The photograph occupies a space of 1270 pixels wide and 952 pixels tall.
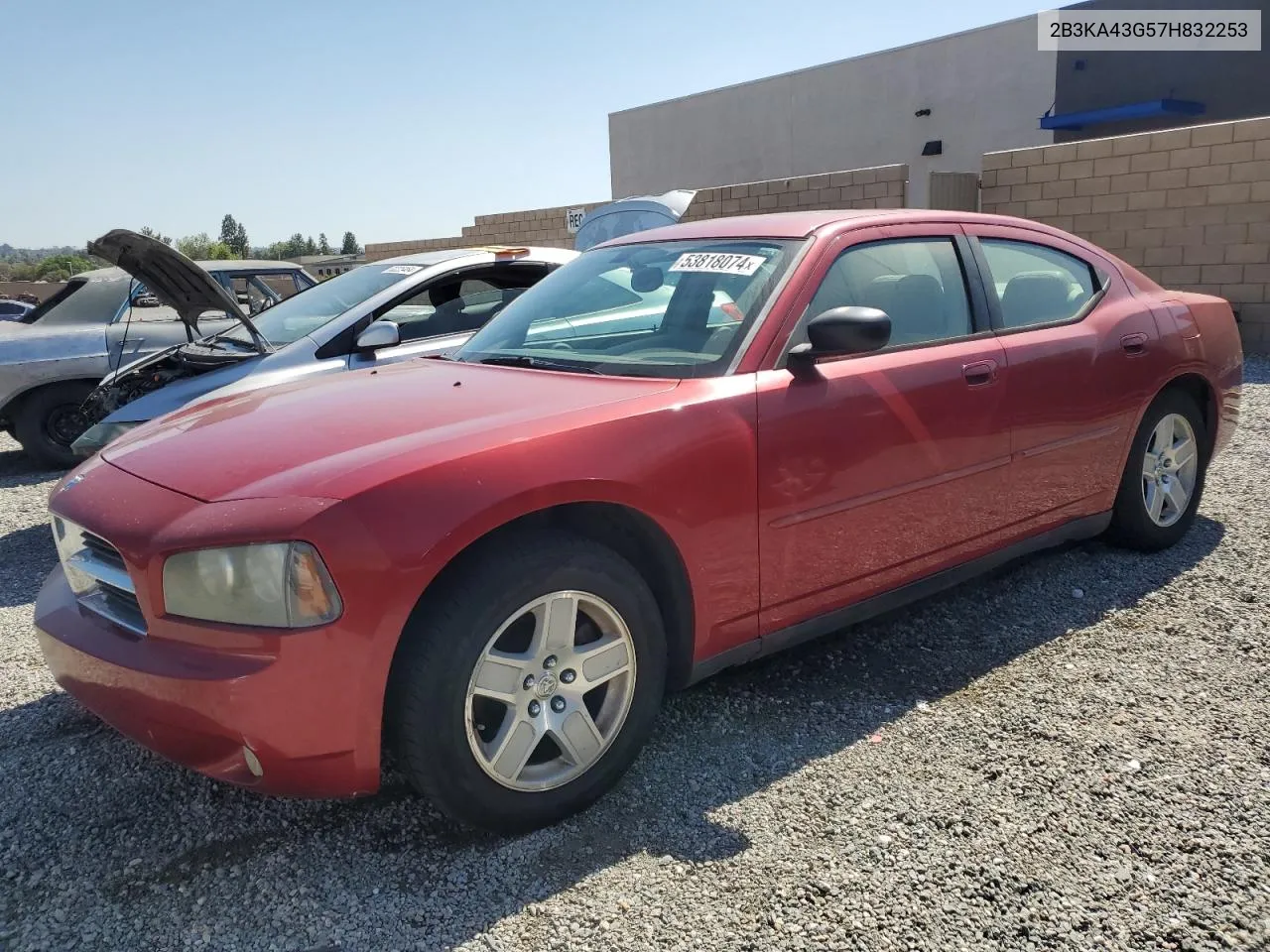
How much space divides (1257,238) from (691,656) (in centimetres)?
926

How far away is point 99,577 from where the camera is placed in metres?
2.54

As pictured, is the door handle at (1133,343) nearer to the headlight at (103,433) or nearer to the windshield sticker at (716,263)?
the windshield sticker at (716,263)

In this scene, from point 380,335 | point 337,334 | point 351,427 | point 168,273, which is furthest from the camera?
point 337,334

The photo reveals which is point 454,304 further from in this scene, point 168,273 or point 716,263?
point 716,263

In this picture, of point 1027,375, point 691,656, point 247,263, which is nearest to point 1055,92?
point 247,263

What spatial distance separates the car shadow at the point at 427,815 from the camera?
2.36 m

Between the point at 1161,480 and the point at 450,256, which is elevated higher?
the point at 450,256

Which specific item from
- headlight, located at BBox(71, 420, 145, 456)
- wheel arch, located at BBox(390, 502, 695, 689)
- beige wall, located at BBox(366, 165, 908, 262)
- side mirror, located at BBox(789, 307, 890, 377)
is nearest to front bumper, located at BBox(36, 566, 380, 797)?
wheel arch, located at BBox(390, 502, 695, 689)

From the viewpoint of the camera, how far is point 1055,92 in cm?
2008

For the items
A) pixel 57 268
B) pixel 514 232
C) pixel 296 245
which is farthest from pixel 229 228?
pixel 514 232

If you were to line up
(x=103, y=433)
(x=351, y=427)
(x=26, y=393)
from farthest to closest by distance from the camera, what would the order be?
(x=26, y=393), (x=103, y=433), (x=351, y=427)

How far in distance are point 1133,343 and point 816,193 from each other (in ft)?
29.4

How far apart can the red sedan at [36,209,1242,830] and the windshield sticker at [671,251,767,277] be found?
1 cm

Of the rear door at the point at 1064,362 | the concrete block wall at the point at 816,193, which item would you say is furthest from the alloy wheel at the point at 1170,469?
the concrete block wall at the point at 816,193
